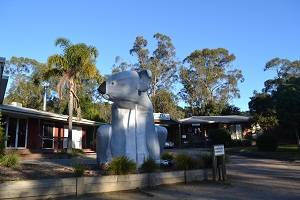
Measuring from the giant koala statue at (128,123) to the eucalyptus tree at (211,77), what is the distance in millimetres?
47735

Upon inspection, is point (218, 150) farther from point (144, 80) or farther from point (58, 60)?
point (58, 60)

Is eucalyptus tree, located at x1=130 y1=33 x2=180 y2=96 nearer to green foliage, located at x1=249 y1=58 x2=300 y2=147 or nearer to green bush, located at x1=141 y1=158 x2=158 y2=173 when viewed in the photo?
green foliage, located at x1=249 y1=58 x2=300 y2=147

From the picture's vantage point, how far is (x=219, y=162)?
520 inches

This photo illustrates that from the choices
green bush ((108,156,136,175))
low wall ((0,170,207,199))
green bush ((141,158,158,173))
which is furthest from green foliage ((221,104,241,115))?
green bush ((108,156,136,175))

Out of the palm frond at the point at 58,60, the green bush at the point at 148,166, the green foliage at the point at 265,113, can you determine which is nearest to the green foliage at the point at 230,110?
the green foliage at the point at 265,113

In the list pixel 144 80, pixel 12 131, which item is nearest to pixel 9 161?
pixel 144 80

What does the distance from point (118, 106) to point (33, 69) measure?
50.3m

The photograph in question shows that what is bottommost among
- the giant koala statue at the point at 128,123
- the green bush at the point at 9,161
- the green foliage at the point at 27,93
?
the green bush at the point at 9,161

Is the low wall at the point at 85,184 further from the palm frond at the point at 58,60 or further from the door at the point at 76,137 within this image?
the door at the point at 76,137

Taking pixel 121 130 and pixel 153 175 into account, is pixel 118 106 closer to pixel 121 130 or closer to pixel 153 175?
pixel 121 130

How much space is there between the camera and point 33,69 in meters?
60.8

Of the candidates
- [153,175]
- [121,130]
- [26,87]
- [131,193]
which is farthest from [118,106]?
[26,87]

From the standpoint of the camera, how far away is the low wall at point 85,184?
8.61 metres

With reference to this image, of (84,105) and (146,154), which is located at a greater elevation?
(84,105)
